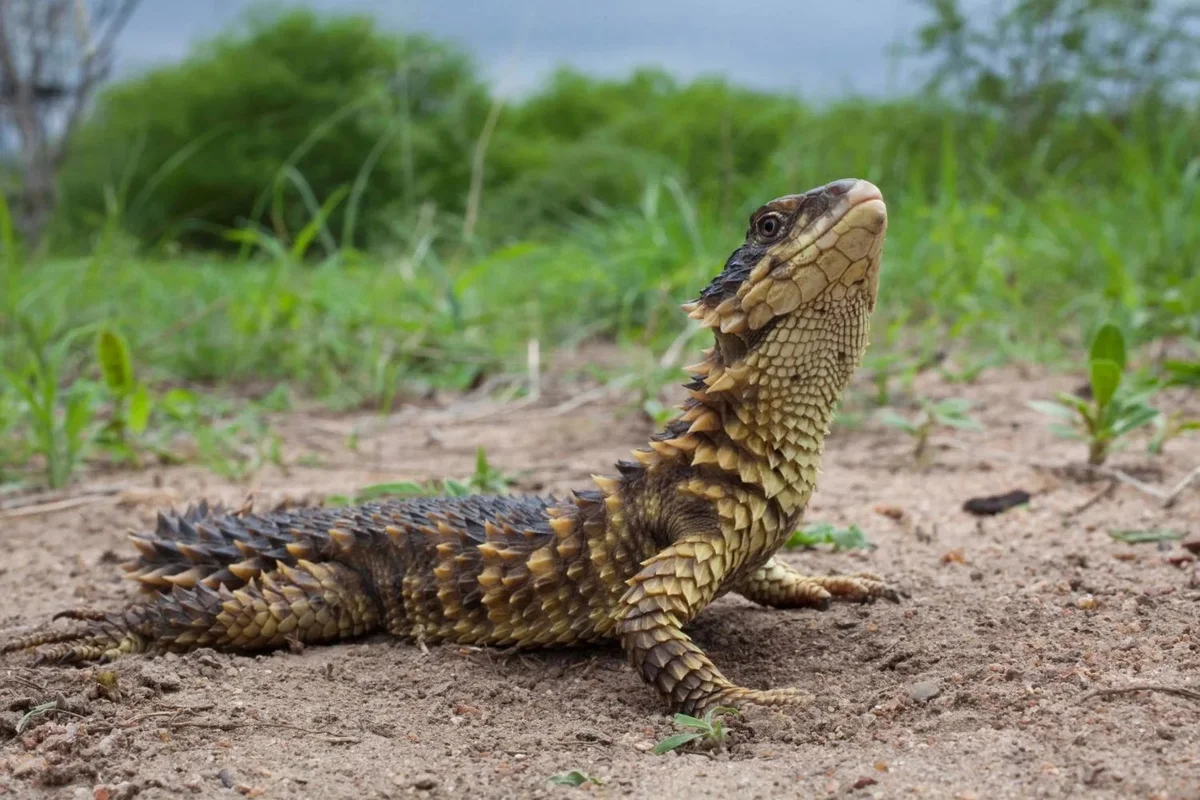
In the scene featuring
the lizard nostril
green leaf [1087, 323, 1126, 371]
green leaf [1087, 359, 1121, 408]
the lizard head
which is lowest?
green leaf [1087, 359, 1121, 408]

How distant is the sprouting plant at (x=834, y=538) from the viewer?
377 centimetres

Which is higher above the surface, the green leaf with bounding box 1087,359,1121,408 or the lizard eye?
the lizard eye

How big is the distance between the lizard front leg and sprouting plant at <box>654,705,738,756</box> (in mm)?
814

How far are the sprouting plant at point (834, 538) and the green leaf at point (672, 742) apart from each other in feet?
4.49

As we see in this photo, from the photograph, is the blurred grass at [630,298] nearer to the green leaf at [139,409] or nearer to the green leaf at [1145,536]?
the green leaf at [139,409]

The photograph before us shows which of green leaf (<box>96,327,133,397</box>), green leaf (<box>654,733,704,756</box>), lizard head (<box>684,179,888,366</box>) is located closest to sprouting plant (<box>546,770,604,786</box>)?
green leaf (<box>654,733,704,756</box>)

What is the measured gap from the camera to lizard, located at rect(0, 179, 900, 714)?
273 centimetres

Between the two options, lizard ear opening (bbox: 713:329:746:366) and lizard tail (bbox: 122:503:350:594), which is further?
lizard tail (bbox: 122:503:350:594)

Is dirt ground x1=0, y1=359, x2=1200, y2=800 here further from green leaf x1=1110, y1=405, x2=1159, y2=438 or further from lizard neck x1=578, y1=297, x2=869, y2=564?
lizard neck x1=578, y1=297, x2=869, y2=564

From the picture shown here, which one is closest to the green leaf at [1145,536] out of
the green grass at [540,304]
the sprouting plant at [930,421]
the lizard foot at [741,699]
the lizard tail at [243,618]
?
the sprouting plant at [930,421]

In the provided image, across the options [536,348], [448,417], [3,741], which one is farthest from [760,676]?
[536,348]

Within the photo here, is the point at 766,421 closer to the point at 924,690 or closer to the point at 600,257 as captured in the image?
the point at 924,690

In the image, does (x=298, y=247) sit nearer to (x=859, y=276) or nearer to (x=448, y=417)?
(x=448, y=417)

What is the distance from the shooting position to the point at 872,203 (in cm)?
263
